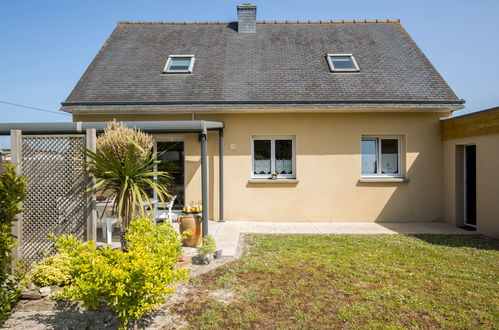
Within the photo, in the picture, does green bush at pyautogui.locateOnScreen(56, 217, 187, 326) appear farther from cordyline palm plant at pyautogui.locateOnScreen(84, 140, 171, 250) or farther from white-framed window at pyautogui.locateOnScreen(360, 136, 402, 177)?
white-framed window at pyautogui.locateOnScreen(360, 136, 402, 177)

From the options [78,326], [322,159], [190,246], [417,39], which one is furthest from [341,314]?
[417,39]

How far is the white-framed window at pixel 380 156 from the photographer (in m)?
10.5

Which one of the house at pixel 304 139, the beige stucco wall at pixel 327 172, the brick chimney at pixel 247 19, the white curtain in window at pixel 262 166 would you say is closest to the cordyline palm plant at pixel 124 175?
the house at pixel 304 139

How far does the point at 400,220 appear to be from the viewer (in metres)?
10.2

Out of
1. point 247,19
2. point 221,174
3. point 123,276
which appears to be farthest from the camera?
point 247,19

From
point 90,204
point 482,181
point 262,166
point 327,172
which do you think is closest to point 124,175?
point 90,204

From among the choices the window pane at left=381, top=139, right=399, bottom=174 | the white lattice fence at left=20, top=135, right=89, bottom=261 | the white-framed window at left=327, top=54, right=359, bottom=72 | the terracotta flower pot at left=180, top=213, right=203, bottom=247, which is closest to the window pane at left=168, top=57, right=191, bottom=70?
the white-framed window at left=327, top=54, right=359, bottom=72

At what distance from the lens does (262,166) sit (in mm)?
10484

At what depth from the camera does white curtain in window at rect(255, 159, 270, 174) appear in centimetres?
1048

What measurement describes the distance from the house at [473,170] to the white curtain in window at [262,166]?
5.41 meters

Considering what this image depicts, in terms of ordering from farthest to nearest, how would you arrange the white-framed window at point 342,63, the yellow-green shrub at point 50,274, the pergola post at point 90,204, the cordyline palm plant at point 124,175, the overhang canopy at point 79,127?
the white-framed window at point 342,63 < the overhang canopy at point 79,127 < the pergola post at point 90,204 < the cordyline palm plant at point 124,175 < the yellow-green shrub at point 50,274

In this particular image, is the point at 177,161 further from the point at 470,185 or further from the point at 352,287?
the point at 470,185

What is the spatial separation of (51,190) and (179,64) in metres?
7.54

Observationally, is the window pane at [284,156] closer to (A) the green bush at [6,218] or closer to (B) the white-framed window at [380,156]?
(B) the white-framed window at [380,156]
